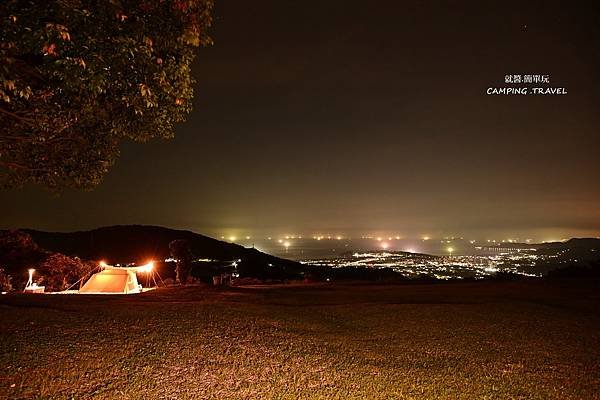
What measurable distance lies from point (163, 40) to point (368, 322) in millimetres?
9677

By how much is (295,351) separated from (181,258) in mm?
22103

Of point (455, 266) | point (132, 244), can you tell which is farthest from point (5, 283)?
point (132, 244)

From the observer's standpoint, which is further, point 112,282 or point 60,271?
point 60,271

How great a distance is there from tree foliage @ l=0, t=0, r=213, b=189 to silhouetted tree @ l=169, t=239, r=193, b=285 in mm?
17178

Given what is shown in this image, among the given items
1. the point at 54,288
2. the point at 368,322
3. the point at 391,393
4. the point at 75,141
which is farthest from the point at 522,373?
the point at 54,288

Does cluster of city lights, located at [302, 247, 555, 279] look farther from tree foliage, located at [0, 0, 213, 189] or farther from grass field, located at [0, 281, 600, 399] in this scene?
tree foliage, located at [0, 0, 213, 189]

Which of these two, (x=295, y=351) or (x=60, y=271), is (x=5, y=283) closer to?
(x=60, y=271)

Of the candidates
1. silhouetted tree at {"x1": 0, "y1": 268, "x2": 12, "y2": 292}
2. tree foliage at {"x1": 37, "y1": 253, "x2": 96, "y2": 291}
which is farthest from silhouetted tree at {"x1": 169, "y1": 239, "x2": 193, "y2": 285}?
silhouetted tree at {"x1": 0, "y1": 268, "x2": 12, "y2": 292}

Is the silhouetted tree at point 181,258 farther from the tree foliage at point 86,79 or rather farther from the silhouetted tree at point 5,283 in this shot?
the tree foliage at point 86,79

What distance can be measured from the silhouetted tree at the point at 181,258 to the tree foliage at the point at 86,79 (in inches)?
676

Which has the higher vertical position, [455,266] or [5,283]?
[5,283]

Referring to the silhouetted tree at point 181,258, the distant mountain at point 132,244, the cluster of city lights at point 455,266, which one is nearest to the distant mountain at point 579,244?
the cluster of city lights at point 455,266

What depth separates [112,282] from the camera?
957 inches

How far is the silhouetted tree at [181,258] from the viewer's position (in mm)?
29797
